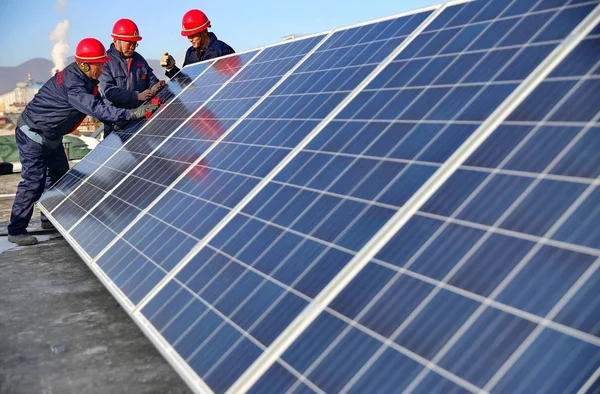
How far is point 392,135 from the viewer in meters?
5.38

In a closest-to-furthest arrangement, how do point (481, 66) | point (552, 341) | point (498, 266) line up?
1. point (552, 341)
2. point (498, 266)
3. point (481, 66)

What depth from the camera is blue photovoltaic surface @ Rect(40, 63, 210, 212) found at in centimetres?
1089

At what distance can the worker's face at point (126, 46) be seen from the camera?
1249 centimetres

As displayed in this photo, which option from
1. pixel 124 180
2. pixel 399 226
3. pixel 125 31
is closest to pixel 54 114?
pixel 125 31

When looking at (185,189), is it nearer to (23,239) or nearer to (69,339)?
(69,339)

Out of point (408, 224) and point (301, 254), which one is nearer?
point (408, 224)

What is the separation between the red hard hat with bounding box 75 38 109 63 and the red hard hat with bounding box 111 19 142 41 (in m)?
1.81

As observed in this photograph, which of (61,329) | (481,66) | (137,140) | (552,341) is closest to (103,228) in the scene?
(61,329)

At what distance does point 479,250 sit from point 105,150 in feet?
28.8

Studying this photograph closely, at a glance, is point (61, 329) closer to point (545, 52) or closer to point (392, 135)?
point (392, 135)

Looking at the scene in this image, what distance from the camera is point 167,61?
43.2 ft

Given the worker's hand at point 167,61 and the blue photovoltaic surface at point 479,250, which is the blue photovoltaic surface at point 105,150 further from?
the blue photovoltaic surface at point 479,250

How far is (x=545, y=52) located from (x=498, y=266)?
6.53ft

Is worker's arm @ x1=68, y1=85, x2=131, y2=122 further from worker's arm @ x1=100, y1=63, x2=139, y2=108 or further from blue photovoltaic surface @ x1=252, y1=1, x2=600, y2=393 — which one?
blue photovoltaic surface @ x1=252, y1=1, x2=600, y2=393
